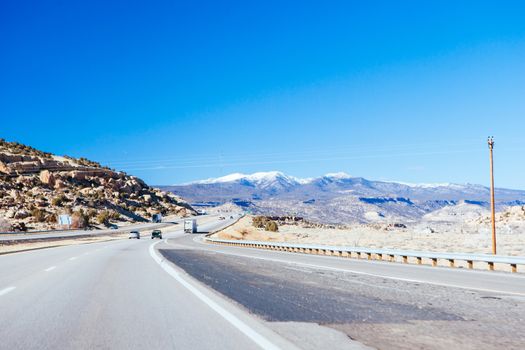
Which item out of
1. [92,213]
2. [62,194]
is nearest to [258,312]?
[92,213]

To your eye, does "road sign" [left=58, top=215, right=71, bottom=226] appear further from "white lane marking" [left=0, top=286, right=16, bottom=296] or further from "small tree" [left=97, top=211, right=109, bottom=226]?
"white lane marking" [left=0, top=286, right=16, bottom=296]

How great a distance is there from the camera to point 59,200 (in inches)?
3836

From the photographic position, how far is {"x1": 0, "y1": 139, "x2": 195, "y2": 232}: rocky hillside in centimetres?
8519

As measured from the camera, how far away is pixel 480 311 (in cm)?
948

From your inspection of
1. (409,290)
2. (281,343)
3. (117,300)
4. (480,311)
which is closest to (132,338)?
(281,343)

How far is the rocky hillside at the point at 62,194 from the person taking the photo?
8519 centimetres

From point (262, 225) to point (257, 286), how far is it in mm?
89831

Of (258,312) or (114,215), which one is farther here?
(114,215)

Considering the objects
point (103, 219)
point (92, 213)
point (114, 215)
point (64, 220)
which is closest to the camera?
point (64, 220)

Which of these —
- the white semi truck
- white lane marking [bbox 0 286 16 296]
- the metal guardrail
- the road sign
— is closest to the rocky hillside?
the road sign

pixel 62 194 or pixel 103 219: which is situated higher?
pixel 62 194

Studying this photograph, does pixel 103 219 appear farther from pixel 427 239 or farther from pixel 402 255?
pixel 402 255

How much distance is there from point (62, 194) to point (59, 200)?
4.71 m

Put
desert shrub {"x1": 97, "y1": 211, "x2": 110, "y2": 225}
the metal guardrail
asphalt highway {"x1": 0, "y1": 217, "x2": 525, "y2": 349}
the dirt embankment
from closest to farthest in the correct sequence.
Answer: asphalt highway {"x1": 0, "y1": 217, "x2": 525, "y2": 349} → the metal guardrail → the dirt embankment → desert shrub {"x1": 97, "y1": 211, "x2": 110, "y2": 225}
